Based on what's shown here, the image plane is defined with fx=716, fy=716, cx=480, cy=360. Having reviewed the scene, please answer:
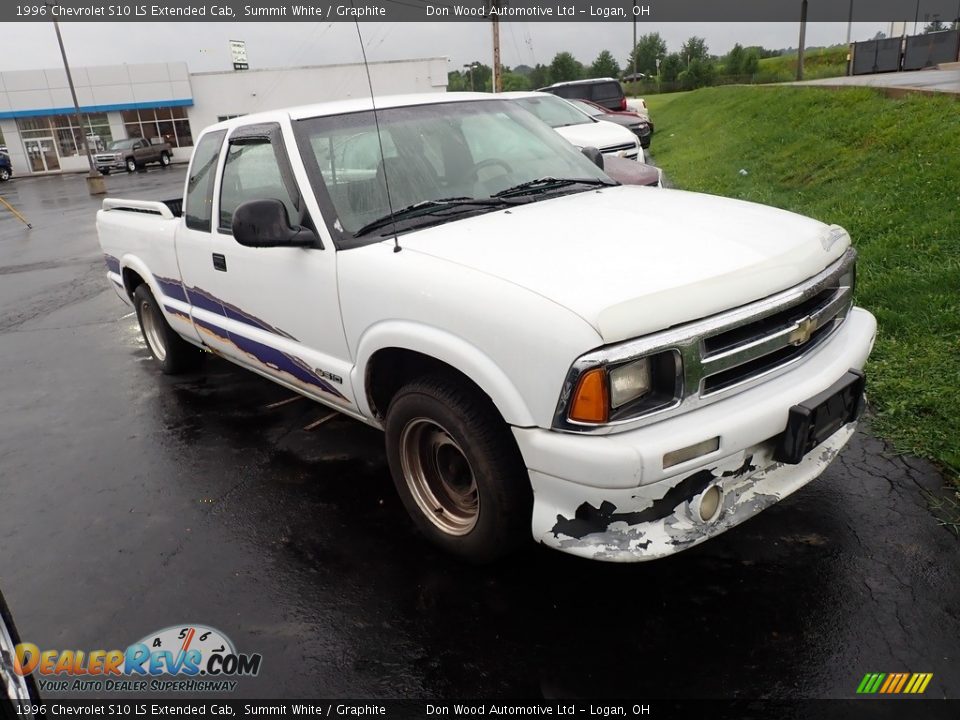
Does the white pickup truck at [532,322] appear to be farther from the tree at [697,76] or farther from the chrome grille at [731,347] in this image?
the tree at [697,76]

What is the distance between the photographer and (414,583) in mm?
3020

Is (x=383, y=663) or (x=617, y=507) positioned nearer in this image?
(x=617, y=507)

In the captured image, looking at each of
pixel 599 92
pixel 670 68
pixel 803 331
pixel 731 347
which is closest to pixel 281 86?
pixel 599 92

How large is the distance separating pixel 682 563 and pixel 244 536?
2.05 meters

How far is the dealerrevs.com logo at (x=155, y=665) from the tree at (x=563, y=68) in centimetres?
10603

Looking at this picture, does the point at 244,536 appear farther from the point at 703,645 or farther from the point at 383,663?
the point at 703,645

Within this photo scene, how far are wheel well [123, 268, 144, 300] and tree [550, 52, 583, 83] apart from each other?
4049 inches

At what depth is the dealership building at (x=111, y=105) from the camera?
42.9 meters

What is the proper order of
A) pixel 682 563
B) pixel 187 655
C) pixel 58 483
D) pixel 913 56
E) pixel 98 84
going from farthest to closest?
pixel 98 84 → pixel 913 56 → pixel 58 483 → pixel 682 563 → pixel 187 655

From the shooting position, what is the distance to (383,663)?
2.61 m

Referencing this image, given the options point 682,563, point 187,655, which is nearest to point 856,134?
point 682,563

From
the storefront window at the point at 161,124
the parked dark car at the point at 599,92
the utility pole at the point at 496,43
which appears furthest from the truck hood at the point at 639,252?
the storefront window at the point at 161,124

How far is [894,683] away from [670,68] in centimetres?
8390

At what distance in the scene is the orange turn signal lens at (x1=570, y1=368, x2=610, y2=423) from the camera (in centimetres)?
230
